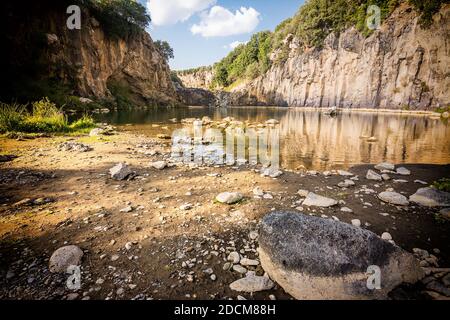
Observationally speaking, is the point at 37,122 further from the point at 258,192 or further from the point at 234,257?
the point at 234,257

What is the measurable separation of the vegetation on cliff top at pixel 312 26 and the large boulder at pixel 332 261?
51.9m

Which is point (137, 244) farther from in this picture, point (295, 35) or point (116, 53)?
point (295, 35)

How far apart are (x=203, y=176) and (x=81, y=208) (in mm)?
2901

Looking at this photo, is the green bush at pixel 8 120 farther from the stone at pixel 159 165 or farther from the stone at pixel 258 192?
the stone at pixel 258 192

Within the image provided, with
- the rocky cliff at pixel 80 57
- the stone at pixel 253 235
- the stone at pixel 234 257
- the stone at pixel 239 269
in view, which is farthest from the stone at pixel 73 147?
the rocky cliff at pixel 80 57

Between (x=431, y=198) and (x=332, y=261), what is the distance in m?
3.61

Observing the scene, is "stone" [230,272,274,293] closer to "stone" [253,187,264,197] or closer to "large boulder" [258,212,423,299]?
"large boulder" [258,212,423,299]

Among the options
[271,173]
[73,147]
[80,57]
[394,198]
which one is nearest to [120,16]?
[80,57]

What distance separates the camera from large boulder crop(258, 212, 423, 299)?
2234 millimetres

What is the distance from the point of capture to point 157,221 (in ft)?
12.3

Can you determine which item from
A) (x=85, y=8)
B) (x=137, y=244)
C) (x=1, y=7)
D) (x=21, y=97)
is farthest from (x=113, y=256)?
(x=85, y=8)

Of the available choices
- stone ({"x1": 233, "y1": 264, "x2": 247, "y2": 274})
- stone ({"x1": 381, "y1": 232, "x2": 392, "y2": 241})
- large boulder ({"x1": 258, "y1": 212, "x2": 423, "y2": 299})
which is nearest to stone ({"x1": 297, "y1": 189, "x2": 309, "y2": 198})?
stone ({"x1": 381, "y1": 232, "x2": 392, "y2": 241})

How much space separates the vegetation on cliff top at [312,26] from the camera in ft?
141
